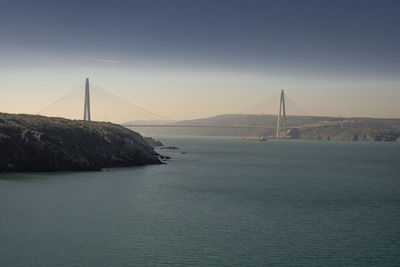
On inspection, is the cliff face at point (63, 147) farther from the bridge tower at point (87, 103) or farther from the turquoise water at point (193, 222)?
the bridge tower at point (87, 103)

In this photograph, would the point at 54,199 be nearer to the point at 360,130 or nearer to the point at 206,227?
the point at 206,227

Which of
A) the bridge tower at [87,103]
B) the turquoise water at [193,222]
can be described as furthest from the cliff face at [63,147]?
the bridge tower at [87,103]

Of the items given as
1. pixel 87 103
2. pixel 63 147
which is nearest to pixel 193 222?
pixel 63 147

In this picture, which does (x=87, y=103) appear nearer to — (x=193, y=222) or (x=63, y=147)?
(x=63, y=147)

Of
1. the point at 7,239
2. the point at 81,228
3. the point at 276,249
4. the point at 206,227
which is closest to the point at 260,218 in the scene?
the point at 206,227

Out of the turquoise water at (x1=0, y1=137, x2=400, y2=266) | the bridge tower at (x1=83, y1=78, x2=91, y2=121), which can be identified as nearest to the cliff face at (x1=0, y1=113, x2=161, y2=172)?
the turquoise water at (x1=0, y1=137, x2=400, y2=266)

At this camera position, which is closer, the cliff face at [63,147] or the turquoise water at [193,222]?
the turquoise water at [193,222]
